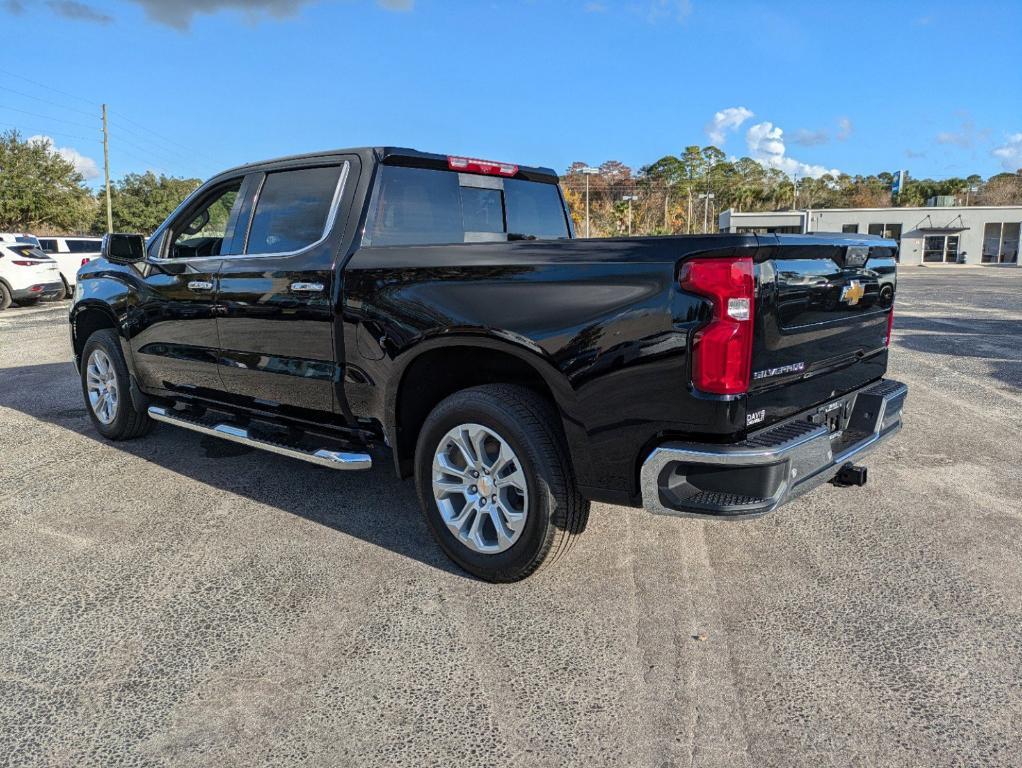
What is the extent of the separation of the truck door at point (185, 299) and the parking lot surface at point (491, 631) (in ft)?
2.45

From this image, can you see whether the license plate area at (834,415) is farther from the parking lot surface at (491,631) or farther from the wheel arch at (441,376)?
the wheel arch at (441,376)

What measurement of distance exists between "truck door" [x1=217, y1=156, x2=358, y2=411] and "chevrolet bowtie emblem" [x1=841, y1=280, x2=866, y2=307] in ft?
7.59

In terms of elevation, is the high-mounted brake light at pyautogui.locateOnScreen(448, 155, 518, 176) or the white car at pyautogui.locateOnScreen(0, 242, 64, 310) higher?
the high-mounted brake light at pyautogui.locateOnScreen(448, 155, 518, 176)

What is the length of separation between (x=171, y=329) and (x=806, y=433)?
3.81 m

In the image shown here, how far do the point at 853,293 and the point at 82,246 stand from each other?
22389mm

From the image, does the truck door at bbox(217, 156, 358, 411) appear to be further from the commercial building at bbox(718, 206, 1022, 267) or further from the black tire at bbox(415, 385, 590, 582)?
the commercial building at bbox(718, 206, 1022, 267)

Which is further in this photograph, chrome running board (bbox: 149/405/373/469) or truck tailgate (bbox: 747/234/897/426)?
chrome running board (bbox: 149/405/373/469)

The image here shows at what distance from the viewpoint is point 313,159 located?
393 centimetres

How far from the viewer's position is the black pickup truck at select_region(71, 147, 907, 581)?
2551 mm

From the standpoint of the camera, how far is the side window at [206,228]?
4449 millimetres

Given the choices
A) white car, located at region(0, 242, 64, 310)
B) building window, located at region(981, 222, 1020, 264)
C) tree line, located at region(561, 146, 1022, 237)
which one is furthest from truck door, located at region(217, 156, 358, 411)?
tree line, located at region(561, 146, 1022, 237)

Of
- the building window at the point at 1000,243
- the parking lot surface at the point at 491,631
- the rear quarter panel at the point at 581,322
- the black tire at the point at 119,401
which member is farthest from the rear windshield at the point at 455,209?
the building window at the point at 1000,243

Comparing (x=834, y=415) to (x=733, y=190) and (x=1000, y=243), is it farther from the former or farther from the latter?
(x=733, y=190)

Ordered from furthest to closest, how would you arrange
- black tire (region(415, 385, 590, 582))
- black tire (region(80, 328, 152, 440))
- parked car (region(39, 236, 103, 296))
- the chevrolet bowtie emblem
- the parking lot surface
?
parked car (region(39, 236, 103, 296)) → black tire (region(80, 328, 152, 440)) → the chevrolet bowtie emblem → black tire (region(415, 385, 590, 582)) → the parking lot surface
